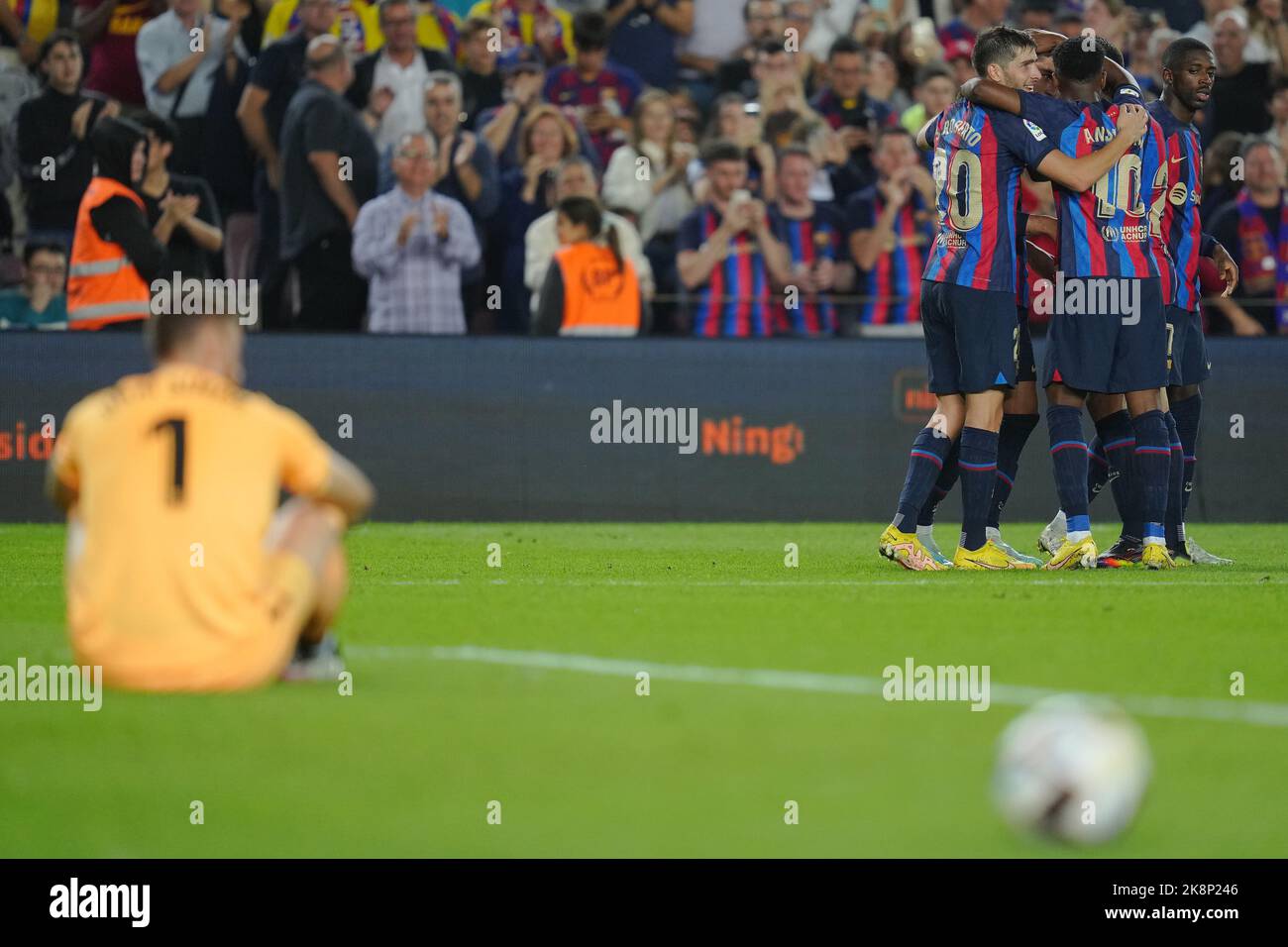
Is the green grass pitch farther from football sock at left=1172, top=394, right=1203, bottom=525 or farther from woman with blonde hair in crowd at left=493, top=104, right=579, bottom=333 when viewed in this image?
woman with blonde hair in crowd at left=493, top=104, right=579, bottom=333

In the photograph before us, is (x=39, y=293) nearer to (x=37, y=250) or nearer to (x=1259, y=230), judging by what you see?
(x=37, y=250)

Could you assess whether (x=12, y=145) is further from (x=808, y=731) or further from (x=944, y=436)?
(x=808, y=731)

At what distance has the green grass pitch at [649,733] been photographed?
4.86 metres

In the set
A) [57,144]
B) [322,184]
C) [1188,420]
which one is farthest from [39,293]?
[1188,420]

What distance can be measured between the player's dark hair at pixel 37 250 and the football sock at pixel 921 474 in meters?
7.38

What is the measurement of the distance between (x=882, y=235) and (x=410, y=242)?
3762 mm

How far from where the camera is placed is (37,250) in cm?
1538

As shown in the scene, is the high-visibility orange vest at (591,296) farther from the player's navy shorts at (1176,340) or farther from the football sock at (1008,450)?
the player's navy shorts at (1176,340)

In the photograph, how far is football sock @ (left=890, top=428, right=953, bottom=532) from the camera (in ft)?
35.9

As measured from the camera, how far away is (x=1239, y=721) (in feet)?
20.6

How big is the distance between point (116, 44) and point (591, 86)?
398cm

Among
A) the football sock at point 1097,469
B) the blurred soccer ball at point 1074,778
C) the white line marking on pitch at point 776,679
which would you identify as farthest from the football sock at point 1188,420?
the blurred soccer ball at point 1074,778

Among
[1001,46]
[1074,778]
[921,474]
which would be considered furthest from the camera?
[921,474]
